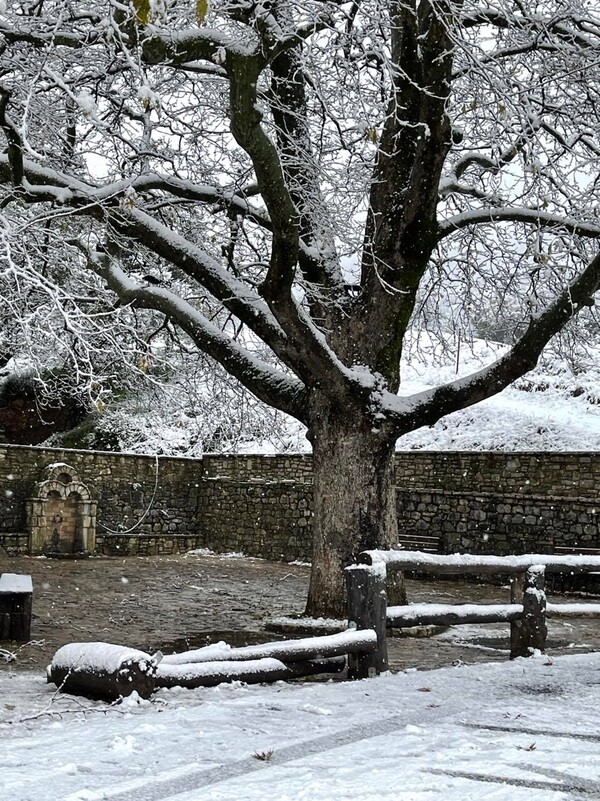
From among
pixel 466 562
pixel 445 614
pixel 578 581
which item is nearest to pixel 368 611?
pixel 445 614

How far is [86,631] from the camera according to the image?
357 inches

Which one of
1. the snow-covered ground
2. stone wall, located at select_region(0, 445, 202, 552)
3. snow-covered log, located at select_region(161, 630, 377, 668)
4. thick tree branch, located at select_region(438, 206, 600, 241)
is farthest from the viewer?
stone wall, located at select_region(0, 445, 202, 552)

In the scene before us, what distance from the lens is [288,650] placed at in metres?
5.79

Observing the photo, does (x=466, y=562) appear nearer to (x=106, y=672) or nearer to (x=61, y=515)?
(x=106, y=672)

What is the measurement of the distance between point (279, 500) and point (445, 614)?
530 inches

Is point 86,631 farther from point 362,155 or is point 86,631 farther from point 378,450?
point 362,155

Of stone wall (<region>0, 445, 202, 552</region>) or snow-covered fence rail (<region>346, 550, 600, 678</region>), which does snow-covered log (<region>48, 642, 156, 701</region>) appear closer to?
snow-covered fence rail (<region>346, 550, 600, 678</region>)

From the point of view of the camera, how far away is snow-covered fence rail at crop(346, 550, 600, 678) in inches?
247

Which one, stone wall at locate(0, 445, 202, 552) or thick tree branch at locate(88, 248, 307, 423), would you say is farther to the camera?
stone wall at locate(0, 445, 202, 552)

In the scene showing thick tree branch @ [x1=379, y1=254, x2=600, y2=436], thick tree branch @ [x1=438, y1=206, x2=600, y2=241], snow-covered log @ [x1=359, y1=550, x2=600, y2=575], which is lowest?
snow-covered log @ [x1=359, y1=550, x2=600, y2=575]

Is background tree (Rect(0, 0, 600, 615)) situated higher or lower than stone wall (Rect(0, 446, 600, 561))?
higher

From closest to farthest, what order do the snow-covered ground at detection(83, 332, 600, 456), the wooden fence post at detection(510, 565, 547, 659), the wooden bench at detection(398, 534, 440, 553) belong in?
the wooden fence post at detection(510, 565, 547, 659), the wooden bench at detection(398, 534, 440, 553), the snow-covered ground at detection(83, 332, 600, 456)

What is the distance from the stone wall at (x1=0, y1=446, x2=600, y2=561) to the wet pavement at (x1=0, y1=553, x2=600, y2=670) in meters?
1.25

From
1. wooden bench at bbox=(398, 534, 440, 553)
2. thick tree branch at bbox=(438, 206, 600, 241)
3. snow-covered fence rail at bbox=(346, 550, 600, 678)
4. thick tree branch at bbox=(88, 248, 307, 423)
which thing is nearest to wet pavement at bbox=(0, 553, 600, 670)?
snow-covered fence rail at bbox=(346, 550, 600, 678)
